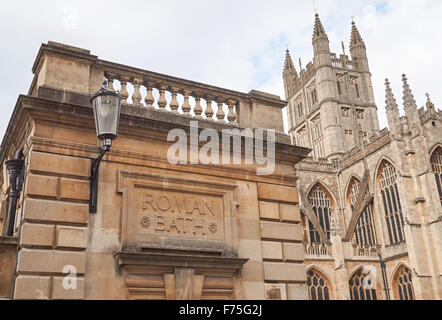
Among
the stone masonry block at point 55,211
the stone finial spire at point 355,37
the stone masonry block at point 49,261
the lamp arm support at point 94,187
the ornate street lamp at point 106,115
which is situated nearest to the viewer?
the stone masonry block at point 49,261

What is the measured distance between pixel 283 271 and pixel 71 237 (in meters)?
3.89

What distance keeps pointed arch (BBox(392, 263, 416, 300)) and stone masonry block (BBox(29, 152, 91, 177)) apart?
31.8 metres

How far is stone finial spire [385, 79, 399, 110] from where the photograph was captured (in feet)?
123

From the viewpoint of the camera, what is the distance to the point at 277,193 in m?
9.17

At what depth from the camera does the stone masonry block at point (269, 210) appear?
8.85 meters

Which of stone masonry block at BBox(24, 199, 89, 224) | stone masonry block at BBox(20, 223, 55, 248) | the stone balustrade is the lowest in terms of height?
stone masonry block at BBox(20, 223, 55, 248)

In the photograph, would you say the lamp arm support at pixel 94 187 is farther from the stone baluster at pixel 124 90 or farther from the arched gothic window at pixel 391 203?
the arched gothic window at pixel 391 203

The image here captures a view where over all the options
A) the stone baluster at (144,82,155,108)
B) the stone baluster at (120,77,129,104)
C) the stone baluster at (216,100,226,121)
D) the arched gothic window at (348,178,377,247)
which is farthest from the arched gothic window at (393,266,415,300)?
the stone baluster at (120,77,129,104)

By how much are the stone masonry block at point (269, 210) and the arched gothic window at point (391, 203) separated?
29726mm

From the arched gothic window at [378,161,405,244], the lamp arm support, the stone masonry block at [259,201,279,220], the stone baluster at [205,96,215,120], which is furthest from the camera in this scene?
the arched gothic window at [378,161,405,244]

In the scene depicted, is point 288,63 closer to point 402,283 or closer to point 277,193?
point 402,283

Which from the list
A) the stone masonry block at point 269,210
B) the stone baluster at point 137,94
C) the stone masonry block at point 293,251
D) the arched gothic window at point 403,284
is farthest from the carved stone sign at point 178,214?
the arched gothic window at point 403,284

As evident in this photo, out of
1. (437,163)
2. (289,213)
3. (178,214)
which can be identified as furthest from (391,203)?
(178,214)

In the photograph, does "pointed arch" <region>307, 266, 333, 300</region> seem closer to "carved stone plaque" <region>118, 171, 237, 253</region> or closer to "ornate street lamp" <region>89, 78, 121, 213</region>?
"carved stone plaque" <region>118, 171, 237, 253</region>
